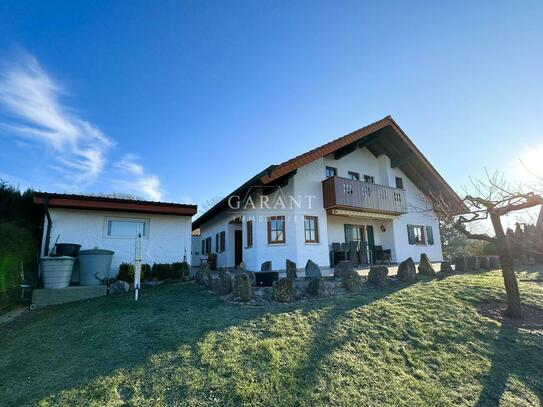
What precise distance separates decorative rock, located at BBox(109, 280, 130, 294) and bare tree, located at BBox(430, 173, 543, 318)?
30.5ft

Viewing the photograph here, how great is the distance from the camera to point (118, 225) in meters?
9.93

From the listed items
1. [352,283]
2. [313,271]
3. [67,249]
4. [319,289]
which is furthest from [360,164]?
[67,249]

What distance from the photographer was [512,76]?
7.78 metres

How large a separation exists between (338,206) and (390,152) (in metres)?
6.02

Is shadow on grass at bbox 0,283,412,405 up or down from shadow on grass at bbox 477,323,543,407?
up

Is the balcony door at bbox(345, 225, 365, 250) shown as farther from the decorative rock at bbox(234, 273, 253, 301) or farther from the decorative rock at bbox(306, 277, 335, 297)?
the decorative rock at bbox(234, 273, 253, 301)

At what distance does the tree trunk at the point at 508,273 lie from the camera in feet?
19.5

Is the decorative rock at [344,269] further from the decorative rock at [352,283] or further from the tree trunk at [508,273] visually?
the tree trunk at [508,273]

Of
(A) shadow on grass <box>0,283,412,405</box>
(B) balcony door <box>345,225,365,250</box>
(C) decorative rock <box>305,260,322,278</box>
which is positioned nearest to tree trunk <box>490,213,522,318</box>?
(A) shadow on grass <box>0,283,412,405</box>

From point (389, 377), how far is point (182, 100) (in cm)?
989

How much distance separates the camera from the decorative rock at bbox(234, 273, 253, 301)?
629cm

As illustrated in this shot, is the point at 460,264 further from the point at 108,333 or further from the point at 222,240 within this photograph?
the point at 222,240

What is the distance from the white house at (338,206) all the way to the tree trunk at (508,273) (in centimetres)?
571

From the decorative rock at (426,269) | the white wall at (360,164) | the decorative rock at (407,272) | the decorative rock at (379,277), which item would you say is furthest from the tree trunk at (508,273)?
the white wall at (360,164)
